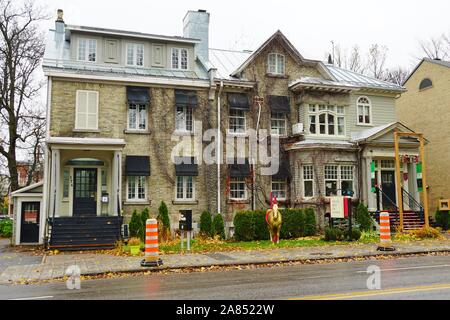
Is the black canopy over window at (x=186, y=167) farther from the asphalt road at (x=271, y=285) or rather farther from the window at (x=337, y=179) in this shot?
the asphalt road at (x=271, y=285)

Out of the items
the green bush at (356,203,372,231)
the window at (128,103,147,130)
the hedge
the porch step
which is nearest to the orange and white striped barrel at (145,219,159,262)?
the porch step

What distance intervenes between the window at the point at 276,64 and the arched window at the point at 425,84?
445 inches

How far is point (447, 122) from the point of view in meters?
27.0

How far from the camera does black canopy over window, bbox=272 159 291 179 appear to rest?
23031mm

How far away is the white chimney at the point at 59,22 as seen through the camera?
23.8 metres

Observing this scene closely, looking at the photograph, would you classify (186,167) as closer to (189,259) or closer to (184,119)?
(184,119)

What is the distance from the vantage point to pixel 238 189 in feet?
74.2

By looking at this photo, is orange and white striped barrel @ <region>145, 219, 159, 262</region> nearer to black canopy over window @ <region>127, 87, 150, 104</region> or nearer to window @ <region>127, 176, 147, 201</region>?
window @ <region>127, 176, 147, 201</region>

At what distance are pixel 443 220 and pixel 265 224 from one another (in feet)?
38.0

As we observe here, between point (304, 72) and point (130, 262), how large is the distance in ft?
53.4

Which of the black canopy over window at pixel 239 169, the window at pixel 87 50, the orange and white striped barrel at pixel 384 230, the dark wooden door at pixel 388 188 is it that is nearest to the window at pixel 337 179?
the dark wooden door at pixel 388 188

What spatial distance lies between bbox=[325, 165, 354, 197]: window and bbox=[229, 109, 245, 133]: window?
512 centimetres

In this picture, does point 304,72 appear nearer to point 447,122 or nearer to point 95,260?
point 447,122
